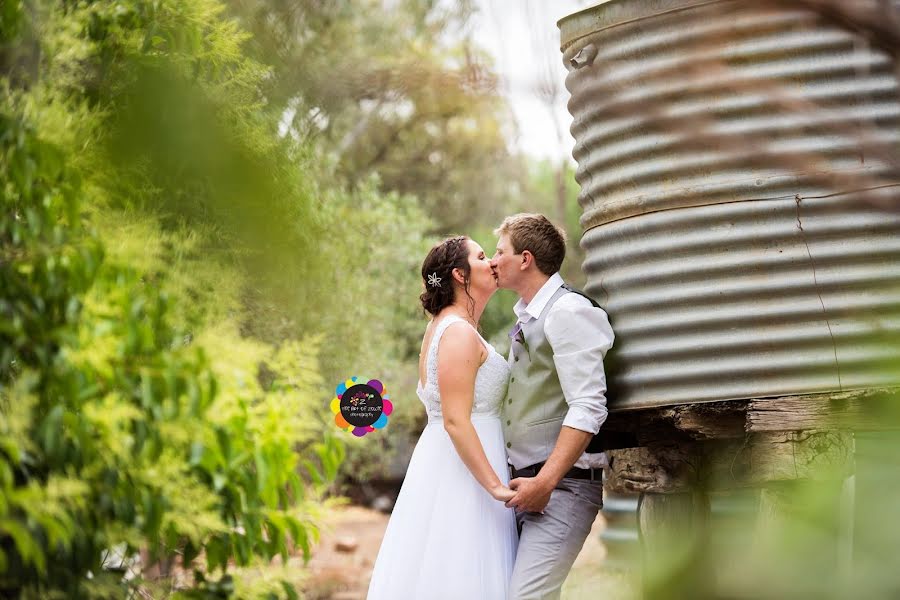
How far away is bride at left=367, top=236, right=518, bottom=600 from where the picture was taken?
3.46 meters

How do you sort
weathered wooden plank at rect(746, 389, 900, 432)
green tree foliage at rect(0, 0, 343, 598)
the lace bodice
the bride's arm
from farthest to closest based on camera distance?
the lace bodice
the bride's arm
weathered wooden plank at rect(746, 389, 900, 432)
green tree foliage at rect(0, 0, 343, 598)

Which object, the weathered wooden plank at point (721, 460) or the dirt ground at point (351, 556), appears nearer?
the weathered wooden plank at point (721, 460)

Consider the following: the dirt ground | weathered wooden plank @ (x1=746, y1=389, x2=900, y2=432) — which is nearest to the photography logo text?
weathered wooden plank @ (x1=746, y1=389, x2=900, y2=432)

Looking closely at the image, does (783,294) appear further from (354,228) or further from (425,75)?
(354,228)

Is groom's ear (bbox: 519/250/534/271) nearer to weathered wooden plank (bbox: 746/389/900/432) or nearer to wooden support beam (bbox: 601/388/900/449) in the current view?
wooden support beam (bbox: 601/388/900/449)

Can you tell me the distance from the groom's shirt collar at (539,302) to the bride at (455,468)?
0.16 meters

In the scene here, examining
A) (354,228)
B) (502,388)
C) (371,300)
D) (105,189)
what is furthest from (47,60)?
(371,300)

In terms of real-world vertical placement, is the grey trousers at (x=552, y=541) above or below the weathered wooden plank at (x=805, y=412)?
below

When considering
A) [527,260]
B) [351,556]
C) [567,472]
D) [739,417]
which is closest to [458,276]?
[527,260]

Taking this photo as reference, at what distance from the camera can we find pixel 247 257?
1.23 meters

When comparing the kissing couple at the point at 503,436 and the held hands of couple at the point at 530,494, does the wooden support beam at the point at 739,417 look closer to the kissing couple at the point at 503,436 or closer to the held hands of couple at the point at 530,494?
the kissing couple at the point at 503,436

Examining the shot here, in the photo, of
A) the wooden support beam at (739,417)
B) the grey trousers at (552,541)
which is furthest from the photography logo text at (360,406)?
the wooden support beam at (739,417)

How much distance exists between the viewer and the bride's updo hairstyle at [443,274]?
12.1 feet

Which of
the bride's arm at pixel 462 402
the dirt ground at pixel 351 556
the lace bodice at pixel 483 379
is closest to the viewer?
the bride's arm at pixel 462 402
